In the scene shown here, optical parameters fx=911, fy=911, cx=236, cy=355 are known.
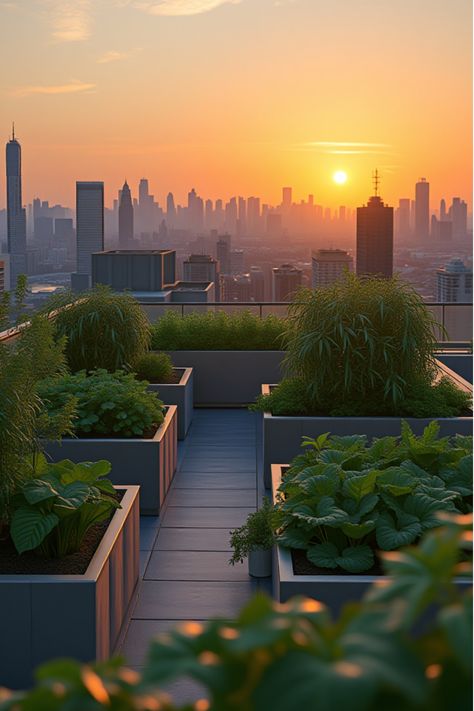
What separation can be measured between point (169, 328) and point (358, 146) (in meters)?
16.1

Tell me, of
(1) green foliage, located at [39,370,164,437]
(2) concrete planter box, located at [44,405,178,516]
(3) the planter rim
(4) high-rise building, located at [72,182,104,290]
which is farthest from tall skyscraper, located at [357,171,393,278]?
(4) high-rise building, located at [72,182,104,290]

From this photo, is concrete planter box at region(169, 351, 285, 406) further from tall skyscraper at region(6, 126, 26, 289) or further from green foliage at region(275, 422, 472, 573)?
green foliage at region(275, 422, 472, 573)

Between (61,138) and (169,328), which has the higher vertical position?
(61,138)

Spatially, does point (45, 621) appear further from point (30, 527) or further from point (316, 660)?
point (316, 660)

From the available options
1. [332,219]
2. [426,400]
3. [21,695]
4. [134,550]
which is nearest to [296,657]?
[21,695]

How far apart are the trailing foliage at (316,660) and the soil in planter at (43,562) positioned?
3.22 metres

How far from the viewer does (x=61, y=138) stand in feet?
93.6

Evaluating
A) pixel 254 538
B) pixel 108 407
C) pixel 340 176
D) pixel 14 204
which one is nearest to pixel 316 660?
pixel 254 538

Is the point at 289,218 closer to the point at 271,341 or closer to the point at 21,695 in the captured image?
the point at 271,341

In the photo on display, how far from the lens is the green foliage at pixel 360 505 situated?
4.11 meters

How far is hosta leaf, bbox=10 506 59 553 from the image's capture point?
392 cm

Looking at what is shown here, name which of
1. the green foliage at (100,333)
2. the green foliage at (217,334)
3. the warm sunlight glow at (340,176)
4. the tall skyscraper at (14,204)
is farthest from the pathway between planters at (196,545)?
the warm sunlight glow at (340,176)

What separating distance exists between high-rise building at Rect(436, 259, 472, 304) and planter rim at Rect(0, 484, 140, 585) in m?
6.19

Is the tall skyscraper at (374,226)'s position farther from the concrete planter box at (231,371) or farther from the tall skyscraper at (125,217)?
the tall skyscraper at (125,217)
